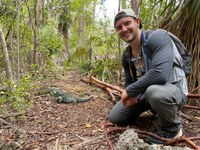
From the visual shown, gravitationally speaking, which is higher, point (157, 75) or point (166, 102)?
point (157, 75)

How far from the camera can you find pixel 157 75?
2.31m

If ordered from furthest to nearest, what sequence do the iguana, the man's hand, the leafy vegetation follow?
the iguana
the leafy vegetation
the man's hand

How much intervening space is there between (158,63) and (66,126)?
1.13 m

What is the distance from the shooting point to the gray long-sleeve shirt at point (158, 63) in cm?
231

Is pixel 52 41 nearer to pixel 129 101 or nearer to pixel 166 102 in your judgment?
pixel 129 101

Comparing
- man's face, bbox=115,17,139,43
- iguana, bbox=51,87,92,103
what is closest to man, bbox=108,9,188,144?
man's face, bbox=115,17,139,43

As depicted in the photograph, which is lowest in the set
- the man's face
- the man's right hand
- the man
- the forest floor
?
the forest floor

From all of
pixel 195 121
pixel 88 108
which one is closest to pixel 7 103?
pixel 88 108

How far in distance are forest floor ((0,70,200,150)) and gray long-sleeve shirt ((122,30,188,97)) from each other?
0.51 m

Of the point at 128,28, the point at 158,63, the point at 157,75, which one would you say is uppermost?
the point at 128,28

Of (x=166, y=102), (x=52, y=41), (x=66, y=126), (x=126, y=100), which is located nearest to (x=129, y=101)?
(x=126, y=100)

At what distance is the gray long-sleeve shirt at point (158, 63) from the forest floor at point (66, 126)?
0.51 metres

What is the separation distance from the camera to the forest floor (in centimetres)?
231

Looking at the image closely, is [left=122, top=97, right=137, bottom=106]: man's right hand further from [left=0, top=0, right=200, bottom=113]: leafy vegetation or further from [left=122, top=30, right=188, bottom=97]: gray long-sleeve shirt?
[left=0, top=0, right=200, bottom=113]: leafy vegetation
